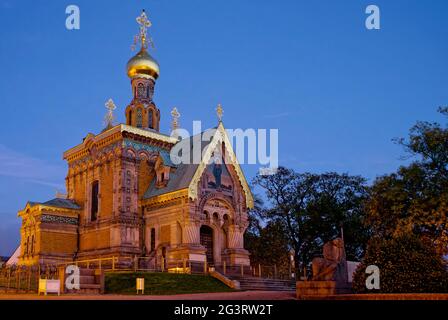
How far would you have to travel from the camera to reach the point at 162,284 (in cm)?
3047

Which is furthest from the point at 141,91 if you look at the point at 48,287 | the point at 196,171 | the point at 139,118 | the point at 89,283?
the point at 48,287

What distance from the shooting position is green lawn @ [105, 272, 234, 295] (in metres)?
29.5

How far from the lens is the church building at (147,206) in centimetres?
4094

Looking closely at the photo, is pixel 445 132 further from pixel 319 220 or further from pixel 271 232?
pixel 271 232

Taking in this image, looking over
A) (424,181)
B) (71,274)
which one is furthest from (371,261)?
(71,274)

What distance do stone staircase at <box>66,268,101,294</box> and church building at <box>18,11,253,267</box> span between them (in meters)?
9.36

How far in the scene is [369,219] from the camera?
109 feet

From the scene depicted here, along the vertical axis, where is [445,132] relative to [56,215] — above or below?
above

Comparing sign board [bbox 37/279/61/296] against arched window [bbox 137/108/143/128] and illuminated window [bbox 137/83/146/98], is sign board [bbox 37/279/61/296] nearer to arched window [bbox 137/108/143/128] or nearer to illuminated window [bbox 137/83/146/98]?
arched window [bbox 137/108/143/128]

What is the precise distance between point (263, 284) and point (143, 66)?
23723mm

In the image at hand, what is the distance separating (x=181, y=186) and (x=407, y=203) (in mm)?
17011

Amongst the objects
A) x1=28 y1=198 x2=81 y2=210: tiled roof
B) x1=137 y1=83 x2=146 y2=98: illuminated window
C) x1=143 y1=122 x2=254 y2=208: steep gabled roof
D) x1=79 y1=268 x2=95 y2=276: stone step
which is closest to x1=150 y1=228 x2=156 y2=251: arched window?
x1=143 y1=122 x2=254 y2=208: steep gabled roof

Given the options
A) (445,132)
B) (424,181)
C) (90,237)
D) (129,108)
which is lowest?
(90,237)

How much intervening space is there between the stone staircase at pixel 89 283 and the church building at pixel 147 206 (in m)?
9.36
